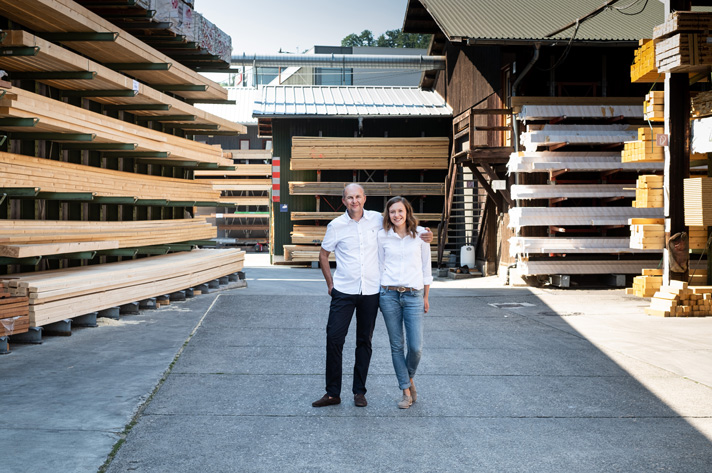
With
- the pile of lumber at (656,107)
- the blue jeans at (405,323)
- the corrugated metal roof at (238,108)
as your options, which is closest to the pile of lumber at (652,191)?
the pile of lumber at (656,107)

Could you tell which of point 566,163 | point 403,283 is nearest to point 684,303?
point 566,163

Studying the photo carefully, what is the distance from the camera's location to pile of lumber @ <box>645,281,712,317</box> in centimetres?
1222

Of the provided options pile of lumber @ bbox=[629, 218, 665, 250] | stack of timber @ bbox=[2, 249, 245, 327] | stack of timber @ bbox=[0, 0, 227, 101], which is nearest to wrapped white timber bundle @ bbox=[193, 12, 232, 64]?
stack of timber @ bbox=[0, 0, 227, 101]

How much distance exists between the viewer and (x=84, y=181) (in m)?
11.2

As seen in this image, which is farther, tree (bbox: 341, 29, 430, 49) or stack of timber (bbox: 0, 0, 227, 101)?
tree (bbox: 341, 29, 430, 49)

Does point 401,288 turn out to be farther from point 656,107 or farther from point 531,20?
point 531,20

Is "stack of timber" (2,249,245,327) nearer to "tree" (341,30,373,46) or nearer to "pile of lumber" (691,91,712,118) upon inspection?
"pile of lumber" (691,91,712,118)

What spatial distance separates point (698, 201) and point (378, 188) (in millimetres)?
12070

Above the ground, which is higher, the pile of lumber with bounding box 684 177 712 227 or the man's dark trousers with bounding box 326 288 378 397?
the pile of lumber with bounding box 684 177 712 227

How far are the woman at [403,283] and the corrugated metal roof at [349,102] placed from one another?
17.5 metres

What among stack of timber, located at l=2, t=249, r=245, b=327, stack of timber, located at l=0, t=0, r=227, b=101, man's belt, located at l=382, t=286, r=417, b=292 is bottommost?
stack of timber, located at l=2, t=249, r=245, b=327

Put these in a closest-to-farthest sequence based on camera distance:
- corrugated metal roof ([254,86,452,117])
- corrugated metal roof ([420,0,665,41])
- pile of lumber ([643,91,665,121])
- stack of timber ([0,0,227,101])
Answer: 1. stack of timber ([0,0,227,101])
2. pile of lumber ([643,91,665,121])
3. corrugated metal roof ([420,0,665,41])
4. corrugated metal roof ([254,86,452,117])

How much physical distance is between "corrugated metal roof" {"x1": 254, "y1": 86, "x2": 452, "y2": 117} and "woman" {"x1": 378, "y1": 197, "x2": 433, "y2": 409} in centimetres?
1747

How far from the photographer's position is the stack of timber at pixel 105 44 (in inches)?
383
